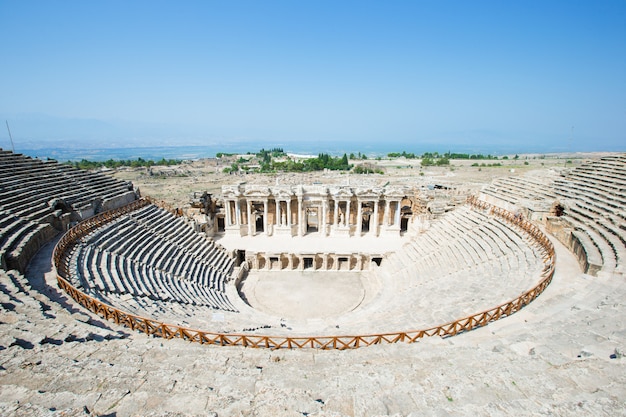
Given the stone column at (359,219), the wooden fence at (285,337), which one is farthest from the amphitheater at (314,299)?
the stone column at (359,219)

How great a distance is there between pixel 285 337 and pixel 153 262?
14661mm

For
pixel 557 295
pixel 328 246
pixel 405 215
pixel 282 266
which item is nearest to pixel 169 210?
pixel 282 266

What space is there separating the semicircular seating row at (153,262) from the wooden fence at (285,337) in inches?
30.7

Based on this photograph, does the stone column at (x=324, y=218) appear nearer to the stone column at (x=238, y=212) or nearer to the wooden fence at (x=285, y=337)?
the stone column at (x=238, y=212)

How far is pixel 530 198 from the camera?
2628cm

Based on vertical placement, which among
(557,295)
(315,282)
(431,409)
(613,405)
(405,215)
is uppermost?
A: (613,405)

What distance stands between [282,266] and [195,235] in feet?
26.7

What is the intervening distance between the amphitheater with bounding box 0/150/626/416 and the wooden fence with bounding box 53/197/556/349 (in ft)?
0.32

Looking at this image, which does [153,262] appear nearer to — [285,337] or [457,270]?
[285,337]

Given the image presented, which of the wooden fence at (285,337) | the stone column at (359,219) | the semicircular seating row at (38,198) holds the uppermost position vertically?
the semicircular seating row at (38,198)

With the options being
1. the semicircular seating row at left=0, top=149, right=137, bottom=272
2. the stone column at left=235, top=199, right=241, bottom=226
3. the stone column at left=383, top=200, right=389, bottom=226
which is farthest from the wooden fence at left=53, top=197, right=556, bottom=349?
the stone column at left=383, top=200, right=389, bottom=226

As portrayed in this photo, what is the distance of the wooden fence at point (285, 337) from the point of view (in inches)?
404

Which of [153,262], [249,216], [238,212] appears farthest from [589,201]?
[153,262]

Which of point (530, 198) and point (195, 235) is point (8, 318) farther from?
point (530, 198)
